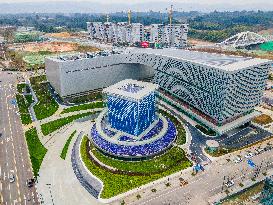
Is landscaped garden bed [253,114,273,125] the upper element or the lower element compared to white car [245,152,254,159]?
upper

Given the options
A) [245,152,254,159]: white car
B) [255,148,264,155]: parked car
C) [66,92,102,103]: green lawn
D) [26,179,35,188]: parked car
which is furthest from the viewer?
[66,92,102,103]: green lawn

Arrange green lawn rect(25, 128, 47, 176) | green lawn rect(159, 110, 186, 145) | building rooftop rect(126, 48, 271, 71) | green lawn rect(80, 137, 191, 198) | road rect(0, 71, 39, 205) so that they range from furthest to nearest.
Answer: green lawn rect(159, 110, 186, 145)
building rooftop rect(126, 48, 271, 71)
green lawn rect(25, 128, 47, 176)
green lawn rect(80, 137, 191, 198)
road rect(0, 71, 39, 205)

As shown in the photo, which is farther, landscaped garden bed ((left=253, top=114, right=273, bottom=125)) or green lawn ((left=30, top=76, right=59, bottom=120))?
green lawn ((left=30, top=76, right=59, bottom=120))

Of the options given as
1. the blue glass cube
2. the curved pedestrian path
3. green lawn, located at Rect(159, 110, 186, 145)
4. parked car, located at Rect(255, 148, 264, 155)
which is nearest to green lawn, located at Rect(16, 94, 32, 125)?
the curved pedestrian path

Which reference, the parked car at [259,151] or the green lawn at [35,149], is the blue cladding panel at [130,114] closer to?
the green lawn at [35,149]

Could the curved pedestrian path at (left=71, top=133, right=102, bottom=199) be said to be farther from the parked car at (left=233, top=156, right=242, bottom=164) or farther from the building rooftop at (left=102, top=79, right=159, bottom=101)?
the parked car at (left=233, top=156, right=242, bottom=164)

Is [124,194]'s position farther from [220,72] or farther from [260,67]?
[260,67]
